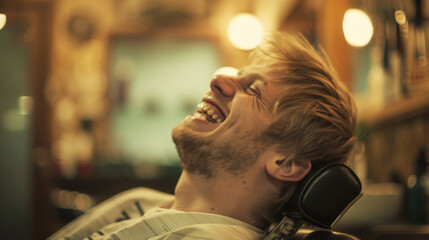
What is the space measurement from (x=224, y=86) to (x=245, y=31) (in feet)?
12.7

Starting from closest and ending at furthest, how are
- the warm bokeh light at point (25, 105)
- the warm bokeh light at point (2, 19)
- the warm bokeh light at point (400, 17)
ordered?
the warm bokeh light at point (400, 17), the warm bokeh light at point (2, 19), the warm bokeh light at point (25, 105)

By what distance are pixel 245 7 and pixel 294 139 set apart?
4.61m

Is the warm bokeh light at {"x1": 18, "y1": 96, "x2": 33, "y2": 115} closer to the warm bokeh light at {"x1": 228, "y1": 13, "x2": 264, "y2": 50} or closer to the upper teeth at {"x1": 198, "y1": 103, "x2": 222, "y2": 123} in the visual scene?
the warm bokeh light at {"x1": 228, "y1": 13, "x2": 264, "y2": 50}

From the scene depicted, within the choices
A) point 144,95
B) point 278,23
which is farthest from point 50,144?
point 278,23

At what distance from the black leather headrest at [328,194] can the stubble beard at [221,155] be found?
218mm

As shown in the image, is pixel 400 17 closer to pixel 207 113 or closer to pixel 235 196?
pixel 207 113

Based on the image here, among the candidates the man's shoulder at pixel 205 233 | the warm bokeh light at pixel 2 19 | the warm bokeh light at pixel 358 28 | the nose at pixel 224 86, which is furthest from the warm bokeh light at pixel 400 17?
the warm bokeh light at pixel 2 19

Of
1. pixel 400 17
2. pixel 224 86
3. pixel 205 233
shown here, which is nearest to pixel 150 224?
pixel 205 233

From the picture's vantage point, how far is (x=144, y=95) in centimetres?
543

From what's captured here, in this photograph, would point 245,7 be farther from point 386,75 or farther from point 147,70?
point 386,75

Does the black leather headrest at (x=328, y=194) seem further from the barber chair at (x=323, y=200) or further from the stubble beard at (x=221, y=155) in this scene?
the stubble beard at (x=221, y=155)

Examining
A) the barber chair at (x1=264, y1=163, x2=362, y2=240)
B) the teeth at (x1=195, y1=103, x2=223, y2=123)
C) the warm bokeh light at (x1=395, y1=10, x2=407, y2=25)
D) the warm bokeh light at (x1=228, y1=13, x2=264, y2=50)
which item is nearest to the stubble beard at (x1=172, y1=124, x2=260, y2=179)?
the teeth at (x1=195, y1=103, x2=223, y2=123)

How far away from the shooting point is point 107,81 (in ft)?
17.3

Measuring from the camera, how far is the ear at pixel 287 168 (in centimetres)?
129
